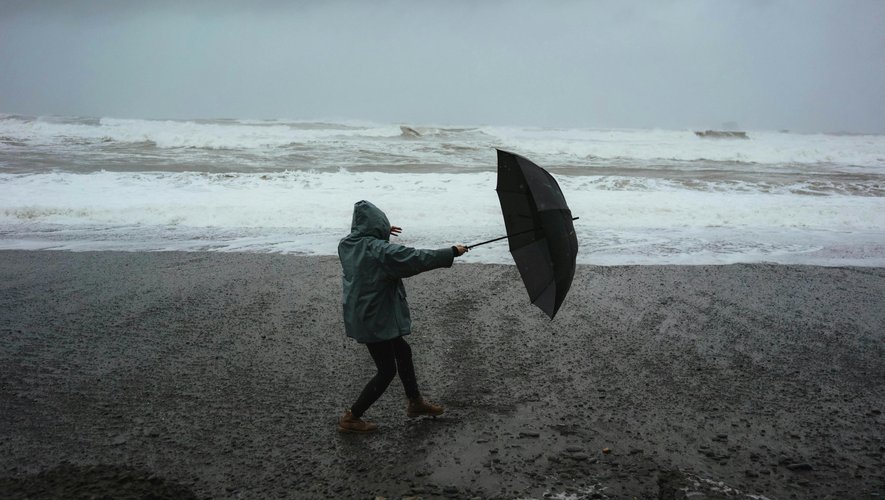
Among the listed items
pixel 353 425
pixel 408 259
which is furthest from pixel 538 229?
pixel 353 425

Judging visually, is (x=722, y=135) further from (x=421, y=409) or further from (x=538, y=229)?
(x=421, y=409)

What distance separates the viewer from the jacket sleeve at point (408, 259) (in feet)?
11.2

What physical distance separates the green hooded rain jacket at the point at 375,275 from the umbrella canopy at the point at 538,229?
570 millimetres

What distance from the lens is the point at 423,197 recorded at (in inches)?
533

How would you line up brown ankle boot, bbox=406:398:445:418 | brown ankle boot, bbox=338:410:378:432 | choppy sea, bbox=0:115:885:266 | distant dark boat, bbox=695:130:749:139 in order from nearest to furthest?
1. brown ankle boot, bbox=338:410:378:432
2. brown ankle boot, bbox=406:398:445:418
3. choppy sea, bbox=0:115:885:266
4. distant dark boat, bbox=695:130:749:139

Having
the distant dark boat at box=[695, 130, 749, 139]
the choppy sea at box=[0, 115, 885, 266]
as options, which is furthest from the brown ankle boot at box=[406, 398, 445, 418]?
the distant dark boat at box=[695, 130, 749, 139]

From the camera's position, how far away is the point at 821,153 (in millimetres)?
24812

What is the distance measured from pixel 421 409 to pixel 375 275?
102cm

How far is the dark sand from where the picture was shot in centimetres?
338

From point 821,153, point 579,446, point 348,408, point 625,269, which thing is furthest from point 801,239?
point 821,153

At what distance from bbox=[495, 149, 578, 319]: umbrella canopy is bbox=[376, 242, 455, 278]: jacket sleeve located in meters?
0.51

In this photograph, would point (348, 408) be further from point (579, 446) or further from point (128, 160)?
point (128, 160)

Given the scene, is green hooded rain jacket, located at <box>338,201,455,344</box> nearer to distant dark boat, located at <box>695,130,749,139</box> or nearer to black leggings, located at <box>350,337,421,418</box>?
black leggings, located at <box>350,337,421,418</box>

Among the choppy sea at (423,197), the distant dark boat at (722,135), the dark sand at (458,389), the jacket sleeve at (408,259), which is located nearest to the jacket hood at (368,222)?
the jacket sleeve at (408,259)
